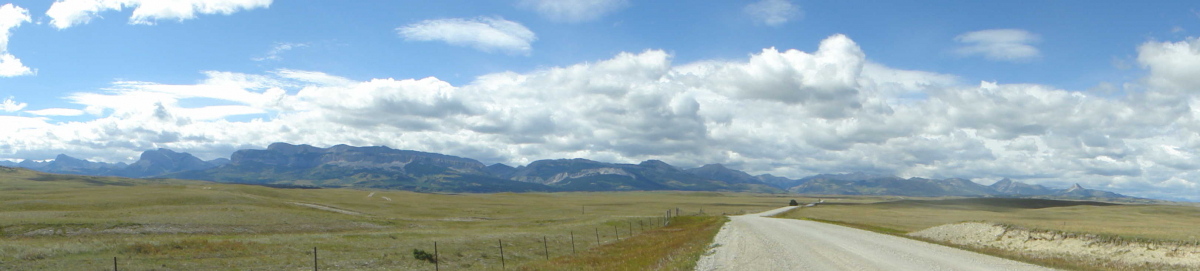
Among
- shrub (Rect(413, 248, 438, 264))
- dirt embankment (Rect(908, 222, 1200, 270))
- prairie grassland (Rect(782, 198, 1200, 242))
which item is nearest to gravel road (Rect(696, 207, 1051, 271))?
dirt embankment (Rect(908, 222, 1200, 270))

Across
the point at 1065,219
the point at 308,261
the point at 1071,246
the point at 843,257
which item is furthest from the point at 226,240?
the point at 1065,219

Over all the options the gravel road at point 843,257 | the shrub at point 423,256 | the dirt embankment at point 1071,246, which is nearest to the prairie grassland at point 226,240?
the shrub at point 423,256

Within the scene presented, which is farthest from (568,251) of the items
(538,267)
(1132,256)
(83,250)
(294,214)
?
(294,214)

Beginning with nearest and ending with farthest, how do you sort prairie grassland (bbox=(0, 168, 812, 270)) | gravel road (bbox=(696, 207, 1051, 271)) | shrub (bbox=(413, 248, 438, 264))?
gravel road (bbox=(696, 207, 1051, 271)) < prairie grassland (bbox=(0, 168, 812, 270)) < shrub (bbox=(413, 248, 438, 264))

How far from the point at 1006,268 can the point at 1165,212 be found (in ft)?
507

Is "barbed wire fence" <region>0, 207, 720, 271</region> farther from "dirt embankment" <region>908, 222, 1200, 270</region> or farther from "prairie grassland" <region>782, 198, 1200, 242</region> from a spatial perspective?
"prairie grassland" <region>782, 198, 1200, 242</region>

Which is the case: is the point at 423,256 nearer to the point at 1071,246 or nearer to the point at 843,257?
the point at 843,257

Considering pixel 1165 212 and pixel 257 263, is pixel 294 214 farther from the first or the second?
pixel 1165 212

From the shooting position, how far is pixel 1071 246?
3203cm

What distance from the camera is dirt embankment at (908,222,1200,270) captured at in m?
26.5

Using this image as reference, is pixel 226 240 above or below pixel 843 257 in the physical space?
below

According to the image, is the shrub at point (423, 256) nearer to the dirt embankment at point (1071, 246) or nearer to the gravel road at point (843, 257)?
the gravel road at point (843, 257)

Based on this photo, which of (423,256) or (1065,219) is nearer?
(423,256)

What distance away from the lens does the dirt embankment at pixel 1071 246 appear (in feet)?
87.0
